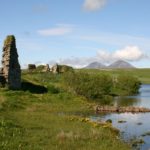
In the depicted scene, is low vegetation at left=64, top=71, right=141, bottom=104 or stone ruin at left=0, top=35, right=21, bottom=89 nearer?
stone ruin at left=0, top=35, right=21, bottom=89

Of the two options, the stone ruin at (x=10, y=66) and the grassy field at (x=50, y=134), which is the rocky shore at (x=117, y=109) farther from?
the stone ruin at (x=10, y=66)

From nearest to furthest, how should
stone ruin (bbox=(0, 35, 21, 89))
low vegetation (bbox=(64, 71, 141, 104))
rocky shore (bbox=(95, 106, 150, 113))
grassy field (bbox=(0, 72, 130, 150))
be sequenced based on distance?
grassy field (bbox=(0, 72, 130, 150)) < rocky shore (bbox=(95, 106, 150, 113)) < stone ruin (bbox=(0, 35, 21, 89)) < low vegetation (bbox=(64, 71, 141, 104))

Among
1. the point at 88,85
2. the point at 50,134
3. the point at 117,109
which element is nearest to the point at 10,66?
the point at 117,109

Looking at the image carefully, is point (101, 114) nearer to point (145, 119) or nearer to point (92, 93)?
point (145, 119)

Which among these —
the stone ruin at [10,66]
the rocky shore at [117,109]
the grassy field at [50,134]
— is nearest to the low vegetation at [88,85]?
the rocky shore at [117,109]

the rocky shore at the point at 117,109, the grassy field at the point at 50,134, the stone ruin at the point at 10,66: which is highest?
the stone ruin at the point at 10,66

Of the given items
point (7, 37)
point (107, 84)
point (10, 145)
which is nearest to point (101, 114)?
point (7, 37)

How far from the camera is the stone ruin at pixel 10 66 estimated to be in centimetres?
9238

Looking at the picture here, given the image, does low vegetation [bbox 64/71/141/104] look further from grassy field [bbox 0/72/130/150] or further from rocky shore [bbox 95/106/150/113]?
grassy field [bbox 0/72/130/150]

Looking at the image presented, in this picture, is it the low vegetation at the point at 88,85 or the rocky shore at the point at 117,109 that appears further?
the low vegetation at the point at 88,85

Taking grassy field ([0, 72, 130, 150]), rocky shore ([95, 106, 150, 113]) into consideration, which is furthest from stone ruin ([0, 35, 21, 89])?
rocky shore ([95, 106, 150, 113])

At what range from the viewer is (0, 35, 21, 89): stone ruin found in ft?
303

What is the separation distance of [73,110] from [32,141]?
1623 inches

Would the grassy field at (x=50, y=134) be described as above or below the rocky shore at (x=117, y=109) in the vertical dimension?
above
